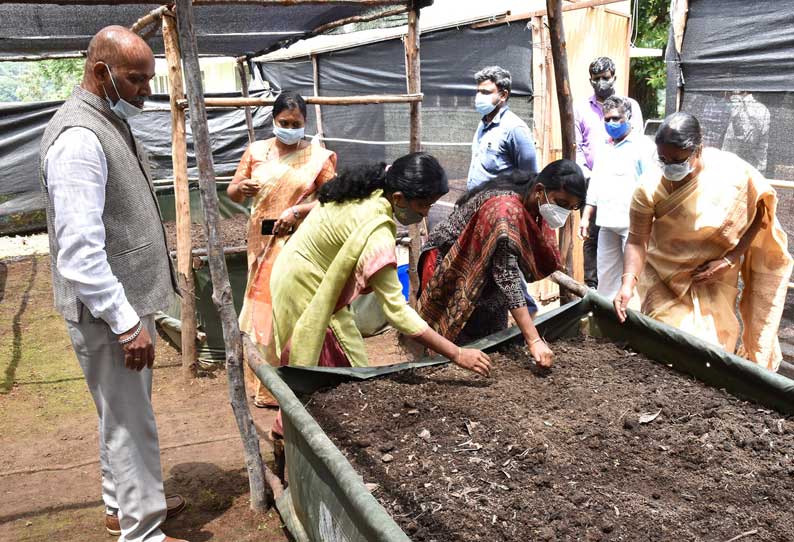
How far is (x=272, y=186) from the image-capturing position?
400cm

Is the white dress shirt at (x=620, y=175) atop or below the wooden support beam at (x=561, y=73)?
below

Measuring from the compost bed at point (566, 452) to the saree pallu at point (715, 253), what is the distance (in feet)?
1.27

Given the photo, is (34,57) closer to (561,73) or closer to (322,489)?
(561,73)

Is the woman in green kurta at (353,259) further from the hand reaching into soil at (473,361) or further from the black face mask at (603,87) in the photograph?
the black face mask at (603,87)

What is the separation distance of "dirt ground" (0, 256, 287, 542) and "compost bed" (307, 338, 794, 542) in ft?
2.48

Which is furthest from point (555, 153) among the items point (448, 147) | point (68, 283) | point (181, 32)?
point (68, 283)

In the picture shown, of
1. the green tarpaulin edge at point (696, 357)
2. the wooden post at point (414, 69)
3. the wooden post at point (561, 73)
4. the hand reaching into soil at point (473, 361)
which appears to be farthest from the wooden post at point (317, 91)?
the hand reaching into soil at point (473, 361)

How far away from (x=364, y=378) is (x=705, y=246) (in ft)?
5.19

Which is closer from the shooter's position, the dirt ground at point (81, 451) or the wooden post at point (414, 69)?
the dirt ground at point (81, 451)

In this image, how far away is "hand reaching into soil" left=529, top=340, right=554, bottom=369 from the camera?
9.59 feet

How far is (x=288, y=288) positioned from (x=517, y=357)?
3.40 ft

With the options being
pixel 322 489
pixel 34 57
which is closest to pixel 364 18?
pixel 322 489

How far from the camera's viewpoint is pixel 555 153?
19.1 ft

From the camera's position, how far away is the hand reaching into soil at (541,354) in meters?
2.92
